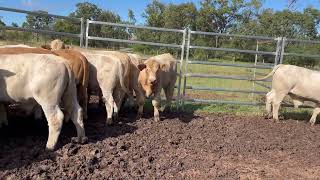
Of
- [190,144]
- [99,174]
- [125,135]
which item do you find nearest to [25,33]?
[125,135]

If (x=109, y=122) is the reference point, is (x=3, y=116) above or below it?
above

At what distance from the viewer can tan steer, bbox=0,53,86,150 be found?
6043 millimetres

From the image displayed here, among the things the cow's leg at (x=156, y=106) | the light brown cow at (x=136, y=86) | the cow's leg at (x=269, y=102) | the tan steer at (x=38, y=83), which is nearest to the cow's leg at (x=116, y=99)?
the light brown cow at (x=136, y=86)

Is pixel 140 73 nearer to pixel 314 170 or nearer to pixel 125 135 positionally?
pixel 125 135

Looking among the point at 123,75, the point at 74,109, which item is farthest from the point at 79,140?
the point at 123,75

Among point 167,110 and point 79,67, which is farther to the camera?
point 167,110

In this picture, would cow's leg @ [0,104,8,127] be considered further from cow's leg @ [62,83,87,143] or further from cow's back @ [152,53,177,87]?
cow's back @ [152,53,177,87]

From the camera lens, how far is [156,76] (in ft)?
28.2

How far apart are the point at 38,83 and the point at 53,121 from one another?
0.59 m

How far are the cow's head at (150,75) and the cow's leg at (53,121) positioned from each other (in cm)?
265

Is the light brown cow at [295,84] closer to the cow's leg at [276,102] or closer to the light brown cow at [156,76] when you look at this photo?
the cow's leg at [276,102]

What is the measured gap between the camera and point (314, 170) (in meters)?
6.50

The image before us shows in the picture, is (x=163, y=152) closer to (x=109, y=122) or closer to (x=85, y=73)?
(x=109, y=122)

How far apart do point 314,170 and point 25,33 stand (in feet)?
25.3
